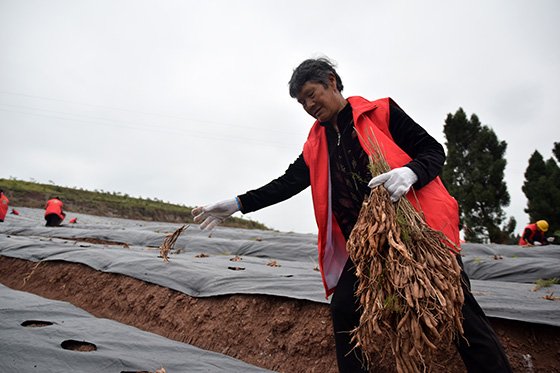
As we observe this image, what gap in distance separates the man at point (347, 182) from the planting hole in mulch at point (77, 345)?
95cm

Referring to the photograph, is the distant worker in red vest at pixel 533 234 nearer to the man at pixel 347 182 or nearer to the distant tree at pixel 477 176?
the distant tree at pixel 477 176

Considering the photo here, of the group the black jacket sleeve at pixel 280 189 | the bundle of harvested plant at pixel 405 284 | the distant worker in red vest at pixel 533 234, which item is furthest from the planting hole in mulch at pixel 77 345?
the distant worker in red vest at pixel 533 234

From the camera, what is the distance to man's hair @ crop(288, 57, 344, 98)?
1538mm

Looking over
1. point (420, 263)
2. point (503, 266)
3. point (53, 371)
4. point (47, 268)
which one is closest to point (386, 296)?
point (420, 263)

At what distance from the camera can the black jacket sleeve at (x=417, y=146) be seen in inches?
51.5

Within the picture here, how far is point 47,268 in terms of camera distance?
13.6 ft

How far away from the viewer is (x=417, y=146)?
144 cm

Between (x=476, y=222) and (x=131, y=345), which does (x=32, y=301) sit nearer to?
(x=131, y=345)

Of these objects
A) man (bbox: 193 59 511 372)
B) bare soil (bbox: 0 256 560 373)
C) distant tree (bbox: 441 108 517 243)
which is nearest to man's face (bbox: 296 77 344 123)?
man (bbox: 193 59 511 372)

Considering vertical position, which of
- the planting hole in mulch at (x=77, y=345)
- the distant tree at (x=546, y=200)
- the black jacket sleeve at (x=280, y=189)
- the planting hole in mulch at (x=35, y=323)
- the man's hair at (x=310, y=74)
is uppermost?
the distant tree at (x=546, y=200)

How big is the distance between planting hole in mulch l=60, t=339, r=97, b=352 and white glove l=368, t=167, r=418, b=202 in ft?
5.77

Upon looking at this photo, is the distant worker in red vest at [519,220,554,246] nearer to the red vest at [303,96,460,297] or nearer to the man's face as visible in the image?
the red vest at [303,96,460,297]

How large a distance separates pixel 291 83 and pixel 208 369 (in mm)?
1538

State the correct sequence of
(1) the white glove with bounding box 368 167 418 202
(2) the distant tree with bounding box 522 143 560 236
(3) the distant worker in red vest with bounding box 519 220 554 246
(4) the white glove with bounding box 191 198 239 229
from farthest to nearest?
(2) the distant tree with bounding box 522 143 560 236 → (3) the distant worker in red vest with bounding box 519 220 554 246 → (4) the white glove with bounding box 191 198 239 229 → (1) the white glove with bounding box 368 167 418 202
